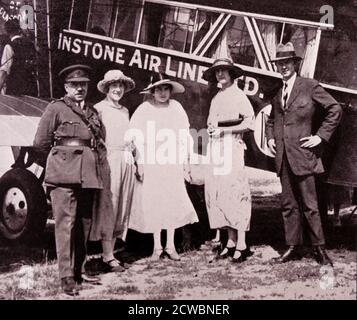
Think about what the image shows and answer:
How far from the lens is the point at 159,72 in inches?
226

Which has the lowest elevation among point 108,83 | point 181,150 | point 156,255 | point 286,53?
point 156,255

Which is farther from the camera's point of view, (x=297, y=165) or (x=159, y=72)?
(x=159, y=72)

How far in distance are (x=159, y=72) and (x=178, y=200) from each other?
136cm

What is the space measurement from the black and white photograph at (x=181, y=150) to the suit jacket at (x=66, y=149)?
0.01 meters

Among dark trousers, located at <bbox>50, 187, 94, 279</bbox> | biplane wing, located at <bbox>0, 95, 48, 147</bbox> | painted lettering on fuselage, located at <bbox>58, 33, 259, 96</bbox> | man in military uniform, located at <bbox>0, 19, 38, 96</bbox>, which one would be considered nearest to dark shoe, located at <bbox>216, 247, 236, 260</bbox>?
dark trousers, located at <bbox>50, 187, 94, 279</bbox>

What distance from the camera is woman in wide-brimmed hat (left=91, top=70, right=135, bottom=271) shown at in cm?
506

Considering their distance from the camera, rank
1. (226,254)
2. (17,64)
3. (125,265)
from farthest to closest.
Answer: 1. (17,64)
2. (226,254)
3. (125,265)

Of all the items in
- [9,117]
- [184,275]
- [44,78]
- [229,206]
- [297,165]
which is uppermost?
[44,78]

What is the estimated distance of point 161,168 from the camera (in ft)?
17.5

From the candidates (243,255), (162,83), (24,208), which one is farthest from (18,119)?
(243,255)

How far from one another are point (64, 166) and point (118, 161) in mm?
644

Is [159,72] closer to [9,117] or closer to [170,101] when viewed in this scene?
[170,101]

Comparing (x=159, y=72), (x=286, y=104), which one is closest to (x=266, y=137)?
(x=286, y=104)

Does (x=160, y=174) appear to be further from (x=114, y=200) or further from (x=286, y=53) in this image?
(x=286, y=53)
